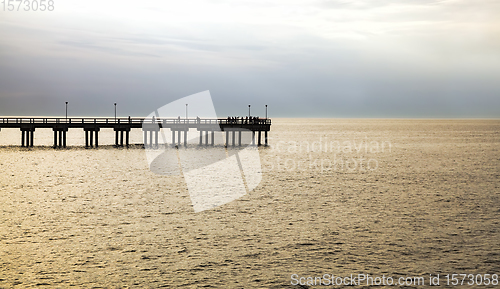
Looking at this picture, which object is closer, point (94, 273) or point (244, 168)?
point (94, 273)

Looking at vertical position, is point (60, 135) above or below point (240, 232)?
above

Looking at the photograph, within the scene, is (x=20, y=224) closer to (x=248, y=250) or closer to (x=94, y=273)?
(x=94, y=273)

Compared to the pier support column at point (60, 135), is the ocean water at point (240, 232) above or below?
below

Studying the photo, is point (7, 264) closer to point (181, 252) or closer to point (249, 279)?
point (181, 252)

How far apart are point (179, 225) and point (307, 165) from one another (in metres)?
38.5

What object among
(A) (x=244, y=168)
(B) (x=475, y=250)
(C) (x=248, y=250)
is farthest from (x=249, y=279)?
(A) (x=244, y=168)

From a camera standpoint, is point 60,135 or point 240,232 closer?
point 240,232

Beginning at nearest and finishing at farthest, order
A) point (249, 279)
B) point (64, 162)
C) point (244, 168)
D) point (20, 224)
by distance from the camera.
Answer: point (249, 279), point (20, 224), point (244, 168), point (64, 162)

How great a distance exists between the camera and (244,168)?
180 feet

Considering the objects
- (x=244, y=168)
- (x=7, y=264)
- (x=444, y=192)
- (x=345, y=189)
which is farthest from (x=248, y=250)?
(x=244, y=168)

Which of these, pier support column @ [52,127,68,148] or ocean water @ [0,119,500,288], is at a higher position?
pier support column @ [52,127,68,148]

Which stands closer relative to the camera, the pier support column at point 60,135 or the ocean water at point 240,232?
the ocean water at point 240,232

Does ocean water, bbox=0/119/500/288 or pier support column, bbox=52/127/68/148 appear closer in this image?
ocean water, bbox=0/119/500/288

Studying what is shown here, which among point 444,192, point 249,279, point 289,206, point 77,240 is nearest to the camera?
point 249,279
